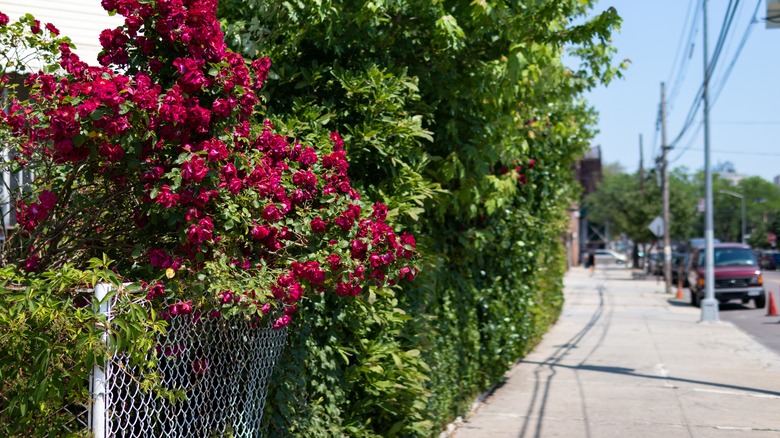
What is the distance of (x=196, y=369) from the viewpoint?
3.92 metres

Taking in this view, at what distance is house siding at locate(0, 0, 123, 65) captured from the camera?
7973 mm

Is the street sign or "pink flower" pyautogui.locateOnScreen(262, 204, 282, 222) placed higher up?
the street sign

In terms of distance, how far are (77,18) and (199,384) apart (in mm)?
5398

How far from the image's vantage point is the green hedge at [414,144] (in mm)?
5496

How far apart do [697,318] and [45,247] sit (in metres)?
21.4

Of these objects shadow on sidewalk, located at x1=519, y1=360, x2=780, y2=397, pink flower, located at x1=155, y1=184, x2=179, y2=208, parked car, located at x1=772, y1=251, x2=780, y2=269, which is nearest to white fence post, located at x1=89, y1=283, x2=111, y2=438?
pink flower, located at x1=155, y1=184, x2=179, y2=208

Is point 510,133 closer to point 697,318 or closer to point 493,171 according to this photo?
point 493,171

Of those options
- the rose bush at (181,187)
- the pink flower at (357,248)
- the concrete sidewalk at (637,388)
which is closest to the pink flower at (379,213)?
the rose bush at (181,187)

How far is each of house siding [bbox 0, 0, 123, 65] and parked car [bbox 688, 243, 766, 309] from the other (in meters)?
22.2

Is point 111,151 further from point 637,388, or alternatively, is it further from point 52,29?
point 637,388

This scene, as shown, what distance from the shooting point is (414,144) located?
6430 mm

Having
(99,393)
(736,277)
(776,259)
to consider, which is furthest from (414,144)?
(776,259)

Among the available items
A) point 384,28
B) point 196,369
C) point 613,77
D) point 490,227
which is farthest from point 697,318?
point 196,369

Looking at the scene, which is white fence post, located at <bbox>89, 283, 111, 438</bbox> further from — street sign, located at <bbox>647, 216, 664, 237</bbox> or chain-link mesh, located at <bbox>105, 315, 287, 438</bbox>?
street sign, located at <bbox>647, 216, 664, 237</bbox>
